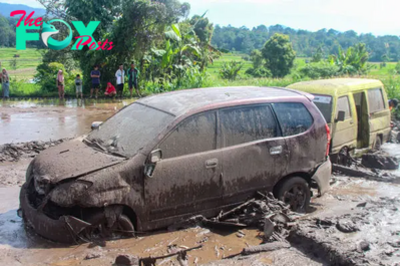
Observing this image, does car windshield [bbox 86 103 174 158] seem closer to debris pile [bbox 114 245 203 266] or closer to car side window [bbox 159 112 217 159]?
car side window [bbox 159 112 217 159]

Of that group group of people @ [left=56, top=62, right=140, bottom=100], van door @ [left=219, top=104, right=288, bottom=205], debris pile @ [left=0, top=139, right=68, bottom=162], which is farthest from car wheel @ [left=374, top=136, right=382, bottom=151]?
group of people @ [left=56, top=62, right=140, bottom=100]

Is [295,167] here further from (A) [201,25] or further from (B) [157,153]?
(A) [201,25]

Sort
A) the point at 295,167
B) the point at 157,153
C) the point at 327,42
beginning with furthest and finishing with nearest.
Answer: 1. the point at 327,42
2. the point at 295,167
3. the point at 157,153

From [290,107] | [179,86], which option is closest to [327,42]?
[179,86]

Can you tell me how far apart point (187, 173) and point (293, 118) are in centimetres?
199

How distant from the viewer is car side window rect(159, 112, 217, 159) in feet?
18.1

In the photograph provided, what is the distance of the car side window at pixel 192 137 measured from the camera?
5.52 meters

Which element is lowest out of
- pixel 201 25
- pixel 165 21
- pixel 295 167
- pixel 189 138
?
pixel 295 167

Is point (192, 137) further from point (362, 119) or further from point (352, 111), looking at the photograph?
point (362, 119)

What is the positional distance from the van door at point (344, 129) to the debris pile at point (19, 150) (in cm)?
661

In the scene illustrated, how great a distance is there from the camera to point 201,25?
45.0m

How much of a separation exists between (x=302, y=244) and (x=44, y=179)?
10.3 ft

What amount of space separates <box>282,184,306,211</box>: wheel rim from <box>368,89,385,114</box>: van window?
4.78m

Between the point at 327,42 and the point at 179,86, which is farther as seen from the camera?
the point at 327,42
